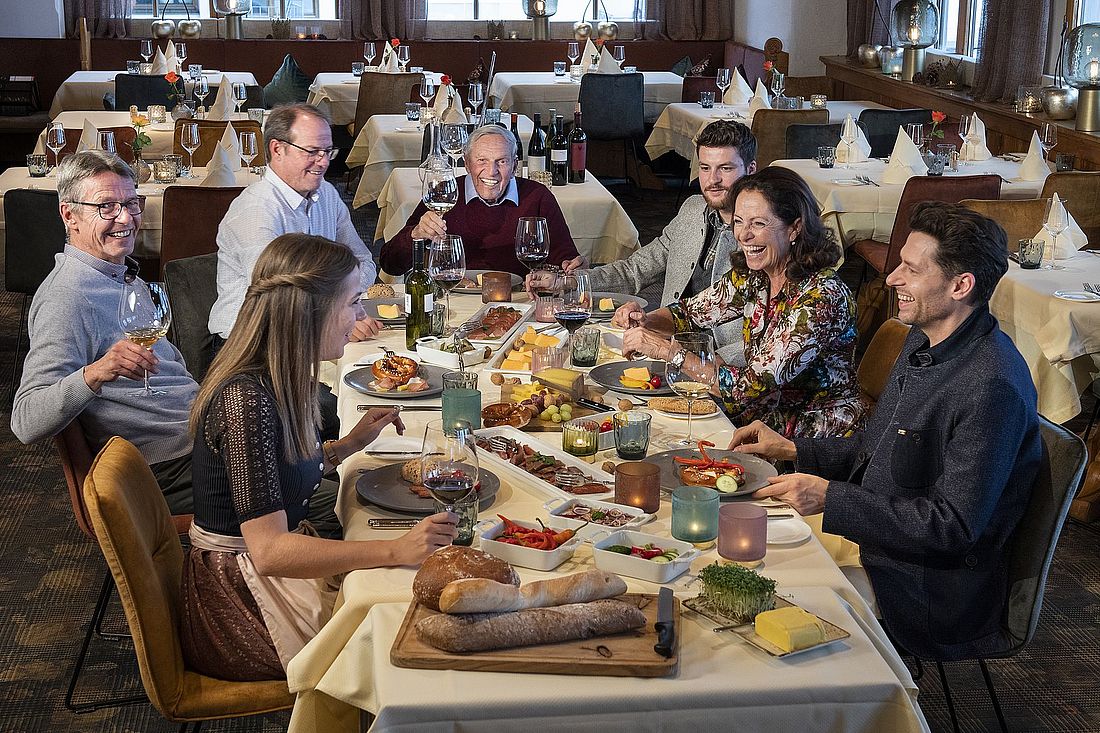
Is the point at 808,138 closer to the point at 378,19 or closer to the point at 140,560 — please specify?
the point at 140,560

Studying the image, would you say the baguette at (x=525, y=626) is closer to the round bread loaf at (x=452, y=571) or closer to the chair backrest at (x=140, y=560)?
the round bread loaf at (x=452, y=571)

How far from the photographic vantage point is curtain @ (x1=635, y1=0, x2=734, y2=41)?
11844mm

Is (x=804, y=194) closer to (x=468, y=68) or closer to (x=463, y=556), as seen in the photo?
(x=463, y=556)

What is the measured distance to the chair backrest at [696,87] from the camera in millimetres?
9383

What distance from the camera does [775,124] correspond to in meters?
7.25

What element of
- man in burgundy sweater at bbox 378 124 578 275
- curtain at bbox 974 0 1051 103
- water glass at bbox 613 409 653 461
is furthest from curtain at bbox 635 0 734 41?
water glass at bbox 613 409 653 461

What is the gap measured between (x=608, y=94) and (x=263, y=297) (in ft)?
22.6

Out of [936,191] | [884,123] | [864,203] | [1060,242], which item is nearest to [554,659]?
[1060,242]

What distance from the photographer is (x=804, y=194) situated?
2.88 m

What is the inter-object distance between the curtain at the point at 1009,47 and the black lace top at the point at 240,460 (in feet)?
20.6

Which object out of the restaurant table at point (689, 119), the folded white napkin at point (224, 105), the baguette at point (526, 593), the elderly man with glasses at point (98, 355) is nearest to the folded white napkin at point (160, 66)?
the folded white napkin at point (224, 105)

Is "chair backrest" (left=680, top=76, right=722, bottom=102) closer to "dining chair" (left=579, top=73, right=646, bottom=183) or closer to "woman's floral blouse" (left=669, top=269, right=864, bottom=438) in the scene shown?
"dining chair" (left=579, top=73, right=646, bottom=183)

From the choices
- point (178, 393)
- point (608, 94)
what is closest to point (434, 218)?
point (178, 393)

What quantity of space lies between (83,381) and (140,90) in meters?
5.81
